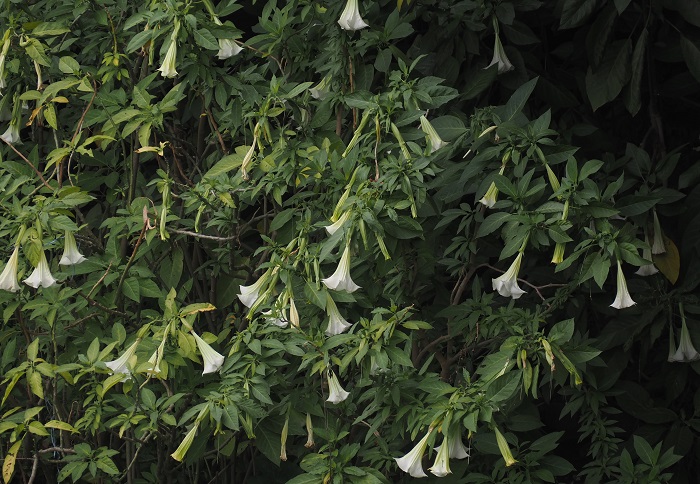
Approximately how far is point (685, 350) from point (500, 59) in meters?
1.08

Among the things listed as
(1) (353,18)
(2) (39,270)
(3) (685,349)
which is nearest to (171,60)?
(1) (353,18)

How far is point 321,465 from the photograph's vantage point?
8.16 feet

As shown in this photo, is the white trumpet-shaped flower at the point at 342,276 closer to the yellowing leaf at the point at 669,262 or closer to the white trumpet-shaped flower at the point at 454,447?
the white trumpet-shaped flower at the point at 454,447

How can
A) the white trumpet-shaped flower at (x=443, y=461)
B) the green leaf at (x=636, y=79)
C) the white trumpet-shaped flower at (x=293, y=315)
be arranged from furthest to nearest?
the green leaf at (x=636, y=79)
the white trumpet-shaped flower at (x=293, y=315)
the white trumpet-shaped flower at (x=443, y=461)

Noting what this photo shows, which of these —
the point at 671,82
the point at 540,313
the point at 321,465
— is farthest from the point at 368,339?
the point at 671,82

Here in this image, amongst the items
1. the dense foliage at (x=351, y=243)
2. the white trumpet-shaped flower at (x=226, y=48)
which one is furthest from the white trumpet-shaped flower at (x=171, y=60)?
the white trumpet-shaped flower at (x=226, y=48)

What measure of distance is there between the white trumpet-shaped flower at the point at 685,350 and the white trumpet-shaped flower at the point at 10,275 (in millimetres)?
1975

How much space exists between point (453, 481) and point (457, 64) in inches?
50.6

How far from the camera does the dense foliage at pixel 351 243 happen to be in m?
2.42

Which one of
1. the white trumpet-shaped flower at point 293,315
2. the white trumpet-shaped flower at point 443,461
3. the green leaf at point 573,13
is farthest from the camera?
the green leaf at point 573,13

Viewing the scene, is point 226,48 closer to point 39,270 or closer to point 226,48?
point 226,48

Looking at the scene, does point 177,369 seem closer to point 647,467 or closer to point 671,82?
point 647,467

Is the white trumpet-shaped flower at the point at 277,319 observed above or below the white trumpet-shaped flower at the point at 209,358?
above

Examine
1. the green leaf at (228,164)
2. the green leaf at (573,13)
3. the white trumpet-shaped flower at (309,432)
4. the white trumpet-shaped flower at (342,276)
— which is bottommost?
the white trumpet-shaped flower at (309,432)
